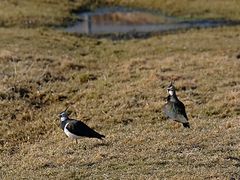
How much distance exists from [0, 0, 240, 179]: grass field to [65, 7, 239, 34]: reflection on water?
5367mm

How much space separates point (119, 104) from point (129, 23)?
89.0 ft

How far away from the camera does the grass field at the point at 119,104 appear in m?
11.8

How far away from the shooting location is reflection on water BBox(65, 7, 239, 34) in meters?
41.7

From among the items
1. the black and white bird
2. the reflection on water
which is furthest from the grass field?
the reflection on water

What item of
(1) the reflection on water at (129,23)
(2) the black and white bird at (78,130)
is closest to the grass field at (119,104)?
(2) the black and white bird at (78,130)

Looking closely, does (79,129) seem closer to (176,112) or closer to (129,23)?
(176,112)

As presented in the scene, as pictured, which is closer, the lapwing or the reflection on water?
the lapwing

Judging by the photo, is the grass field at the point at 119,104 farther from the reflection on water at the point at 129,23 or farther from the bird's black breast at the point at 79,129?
the reflection on water at the point at 129,23

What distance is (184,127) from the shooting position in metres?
14.7

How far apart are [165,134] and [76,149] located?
2.25 metres

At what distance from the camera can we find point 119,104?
60.3 ft

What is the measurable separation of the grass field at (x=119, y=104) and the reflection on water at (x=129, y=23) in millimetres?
5367

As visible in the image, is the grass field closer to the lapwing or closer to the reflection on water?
the lapwing

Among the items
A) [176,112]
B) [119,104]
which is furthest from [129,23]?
[176,112]
